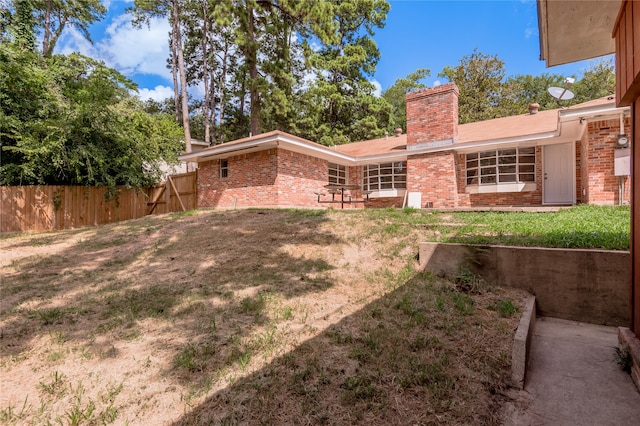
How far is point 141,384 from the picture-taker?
2541mm

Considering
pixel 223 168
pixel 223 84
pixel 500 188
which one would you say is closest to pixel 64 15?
pixel 223 84

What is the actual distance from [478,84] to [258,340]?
27874 millimetres

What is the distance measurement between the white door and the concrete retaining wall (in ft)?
29.6

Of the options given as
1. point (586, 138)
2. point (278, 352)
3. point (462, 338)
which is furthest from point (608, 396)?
point (586, 138)

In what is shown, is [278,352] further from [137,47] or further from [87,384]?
[137,47]

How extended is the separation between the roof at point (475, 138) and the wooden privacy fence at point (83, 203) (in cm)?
210

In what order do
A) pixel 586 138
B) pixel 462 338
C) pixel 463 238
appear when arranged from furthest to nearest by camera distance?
pixel 586 138
pixel 463 238
pixel 462 338

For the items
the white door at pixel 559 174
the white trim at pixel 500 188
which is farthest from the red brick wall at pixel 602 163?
the white trim at pixel 500 188

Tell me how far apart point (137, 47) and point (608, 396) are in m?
33.9

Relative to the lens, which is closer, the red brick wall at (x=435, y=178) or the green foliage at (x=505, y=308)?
the green foliage at (x=505, y=308)

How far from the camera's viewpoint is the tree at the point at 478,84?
2420 cm

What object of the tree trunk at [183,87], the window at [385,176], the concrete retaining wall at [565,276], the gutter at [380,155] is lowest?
the concrete retaining wall at [565,276]

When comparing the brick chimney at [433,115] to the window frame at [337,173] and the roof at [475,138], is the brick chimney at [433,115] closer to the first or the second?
the roof at [475,138]

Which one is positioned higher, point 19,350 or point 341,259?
A: point 341,259
